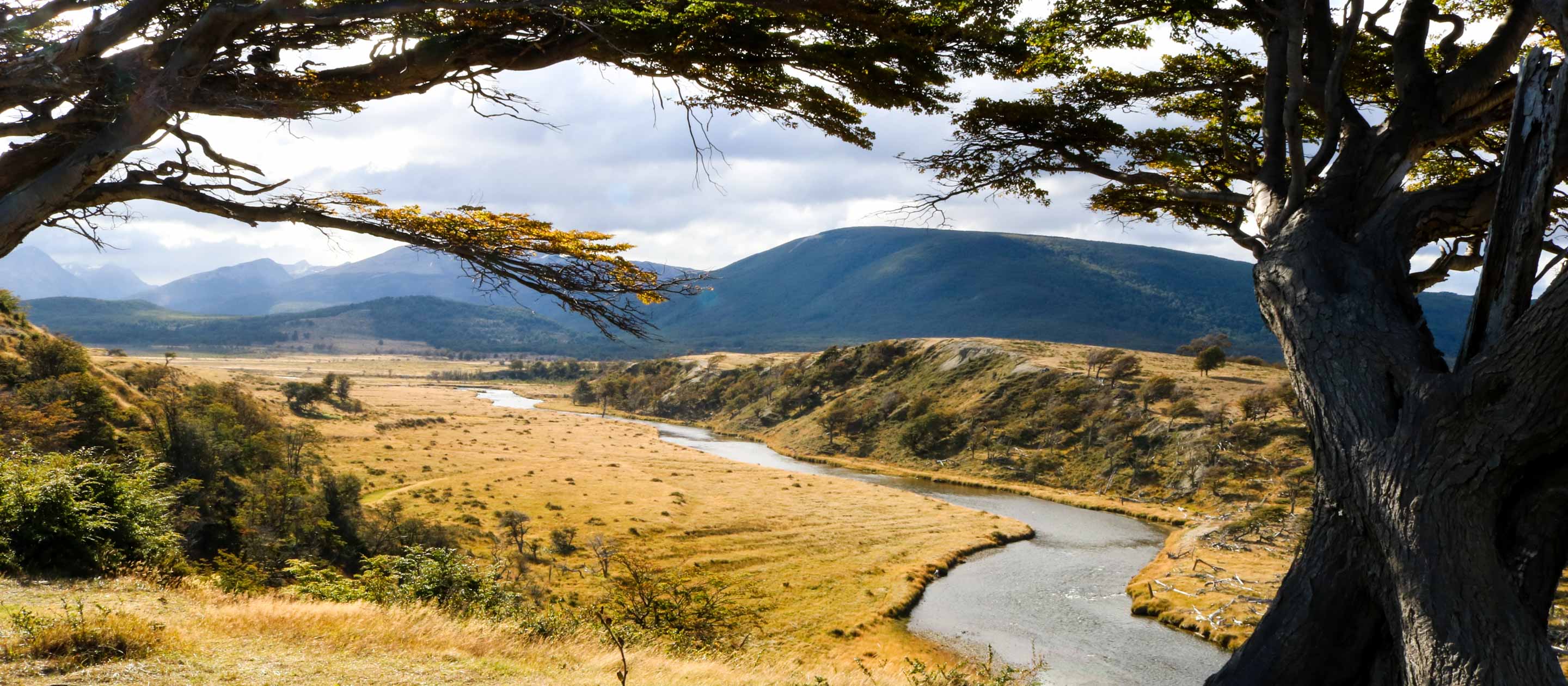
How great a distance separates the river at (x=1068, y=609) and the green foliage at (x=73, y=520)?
50.1 ft

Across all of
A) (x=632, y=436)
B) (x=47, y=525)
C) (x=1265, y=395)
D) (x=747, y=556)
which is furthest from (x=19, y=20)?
(x=632, y=436)

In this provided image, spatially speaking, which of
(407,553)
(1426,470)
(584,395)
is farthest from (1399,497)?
(584,395)

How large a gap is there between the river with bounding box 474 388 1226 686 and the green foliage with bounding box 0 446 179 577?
15.3 m

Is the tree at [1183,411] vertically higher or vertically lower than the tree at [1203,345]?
lower

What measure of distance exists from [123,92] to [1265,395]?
54276 mm

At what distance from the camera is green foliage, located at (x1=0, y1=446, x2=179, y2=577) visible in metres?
9.53

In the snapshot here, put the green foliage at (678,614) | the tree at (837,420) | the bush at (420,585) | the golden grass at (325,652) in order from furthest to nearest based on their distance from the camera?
the tree at (837,420) < the green foliage at (678,614) < the bush at (420,585) < the golden grass at (325,652)

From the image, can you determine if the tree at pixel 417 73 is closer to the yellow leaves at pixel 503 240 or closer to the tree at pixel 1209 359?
the yellow leaves at pixel 503 240

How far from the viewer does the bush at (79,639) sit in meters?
5.89

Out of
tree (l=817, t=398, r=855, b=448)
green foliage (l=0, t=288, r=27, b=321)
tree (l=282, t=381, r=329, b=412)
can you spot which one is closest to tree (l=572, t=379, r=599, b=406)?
tree (l=282, t=381, r=329, b=412)

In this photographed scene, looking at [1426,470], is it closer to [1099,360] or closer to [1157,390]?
[1157,390]

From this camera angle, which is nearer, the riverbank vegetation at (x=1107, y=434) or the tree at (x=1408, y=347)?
the tree at (x=1408, y=347)

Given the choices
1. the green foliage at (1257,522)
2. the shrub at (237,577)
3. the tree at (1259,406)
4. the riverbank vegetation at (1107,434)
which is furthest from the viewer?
the tree at (1259,406)

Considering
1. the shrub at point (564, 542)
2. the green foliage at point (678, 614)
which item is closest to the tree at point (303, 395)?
the shrub at point (564, 542)
